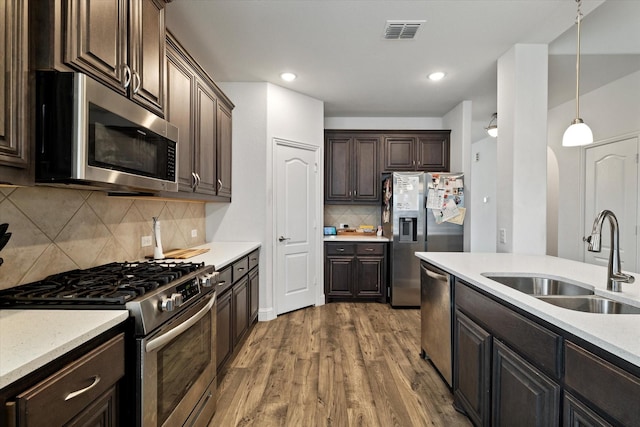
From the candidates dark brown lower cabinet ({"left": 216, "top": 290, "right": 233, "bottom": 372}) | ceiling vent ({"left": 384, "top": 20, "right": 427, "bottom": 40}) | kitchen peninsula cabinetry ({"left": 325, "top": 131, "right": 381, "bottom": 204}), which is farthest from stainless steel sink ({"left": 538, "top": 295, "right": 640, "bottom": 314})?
kitchen peninsula cabinetry ({"left": 325, "top": 131, "right": 381, "bottom": 204})

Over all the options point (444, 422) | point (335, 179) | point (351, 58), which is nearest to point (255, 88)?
point (351, 58)

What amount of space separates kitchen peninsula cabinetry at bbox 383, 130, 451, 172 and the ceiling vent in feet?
7.07

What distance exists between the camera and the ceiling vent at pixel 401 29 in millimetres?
2320

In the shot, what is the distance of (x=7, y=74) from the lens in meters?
0.96

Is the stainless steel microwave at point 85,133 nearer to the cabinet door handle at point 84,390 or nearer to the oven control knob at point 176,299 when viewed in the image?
the oven control knob at point 176,299

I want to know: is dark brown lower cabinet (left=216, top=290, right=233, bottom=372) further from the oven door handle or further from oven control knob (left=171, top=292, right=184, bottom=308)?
oven control knob (left=171, top=292, right=184, bottom=308)

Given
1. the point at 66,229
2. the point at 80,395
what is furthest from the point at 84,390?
the point at 66,229

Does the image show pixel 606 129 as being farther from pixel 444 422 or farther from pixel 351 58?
pixel 444 422

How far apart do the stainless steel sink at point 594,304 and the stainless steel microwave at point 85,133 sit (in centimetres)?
207

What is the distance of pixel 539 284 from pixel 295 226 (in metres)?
2.54

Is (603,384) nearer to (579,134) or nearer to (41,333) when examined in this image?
(41,333)

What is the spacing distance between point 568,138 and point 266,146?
267 cm

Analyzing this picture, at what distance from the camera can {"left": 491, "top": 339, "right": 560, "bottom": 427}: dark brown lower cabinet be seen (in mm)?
1105

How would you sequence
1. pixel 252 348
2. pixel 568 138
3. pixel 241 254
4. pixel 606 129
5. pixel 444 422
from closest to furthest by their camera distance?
1. pixel 444 422
2. pixel 568 138
3. pixel 241 254
4. pixel 252 348
5. pixel 606 129
